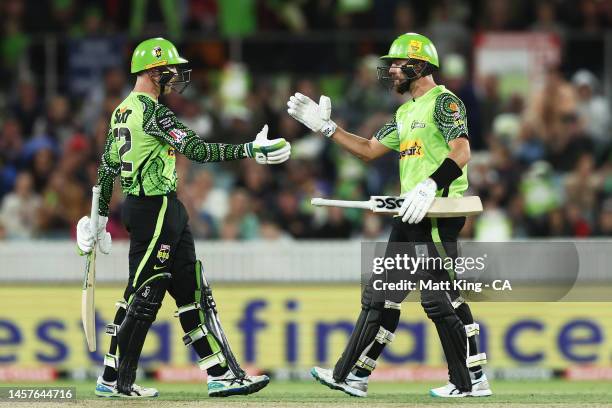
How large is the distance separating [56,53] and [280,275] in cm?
582

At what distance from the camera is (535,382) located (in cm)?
1407

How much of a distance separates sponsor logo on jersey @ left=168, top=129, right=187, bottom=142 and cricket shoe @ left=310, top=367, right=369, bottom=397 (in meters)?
1.91

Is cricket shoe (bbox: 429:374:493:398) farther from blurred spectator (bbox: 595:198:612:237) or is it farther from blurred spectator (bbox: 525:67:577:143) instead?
blurred spectator (bbox: 525:67:577:143)

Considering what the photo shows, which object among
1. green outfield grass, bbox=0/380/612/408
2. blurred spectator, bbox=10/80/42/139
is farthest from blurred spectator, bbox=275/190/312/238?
blurred spectator, bbox=10/80/42/139

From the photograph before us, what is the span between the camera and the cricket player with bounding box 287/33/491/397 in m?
10.6

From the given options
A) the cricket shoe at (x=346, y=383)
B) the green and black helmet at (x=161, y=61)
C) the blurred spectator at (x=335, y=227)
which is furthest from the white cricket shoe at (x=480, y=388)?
the blurred spectator at (x=335, y=227)

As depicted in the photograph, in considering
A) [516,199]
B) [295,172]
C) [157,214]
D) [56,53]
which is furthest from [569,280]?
[56,53]

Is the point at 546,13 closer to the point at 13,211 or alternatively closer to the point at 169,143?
the point at 13,211

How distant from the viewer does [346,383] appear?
435 inches

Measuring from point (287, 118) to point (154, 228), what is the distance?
774 cm

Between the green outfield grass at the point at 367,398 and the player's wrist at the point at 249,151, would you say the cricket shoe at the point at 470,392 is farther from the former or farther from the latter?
the player's wrist at the point at 249,151

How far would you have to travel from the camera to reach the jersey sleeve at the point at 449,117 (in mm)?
10555

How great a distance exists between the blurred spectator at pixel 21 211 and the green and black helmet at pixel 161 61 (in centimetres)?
606

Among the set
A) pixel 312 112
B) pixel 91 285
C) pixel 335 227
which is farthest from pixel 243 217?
pixel 312 112
